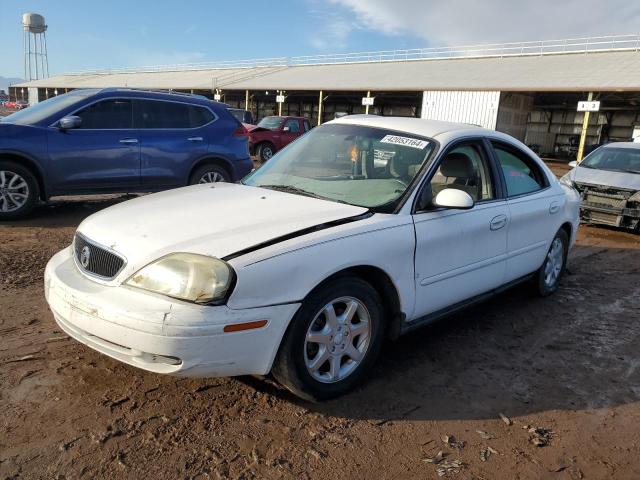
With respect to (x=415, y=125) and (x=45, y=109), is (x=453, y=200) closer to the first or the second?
(x=415, y=125)

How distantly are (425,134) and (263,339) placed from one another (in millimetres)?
2000

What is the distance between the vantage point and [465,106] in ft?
85.5

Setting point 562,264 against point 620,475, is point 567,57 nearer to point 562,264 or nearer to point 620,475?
point 562,264

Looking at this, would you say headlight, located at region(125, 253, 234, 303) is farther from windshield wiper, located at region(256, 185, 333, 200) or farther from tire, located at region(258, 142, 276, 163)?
tire, located at region(258, 142, 276, 163)

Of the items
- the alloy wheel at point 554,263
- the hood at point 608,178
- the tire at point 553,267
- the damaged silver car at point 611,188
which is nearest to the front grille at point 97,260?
the tire at point 553,267

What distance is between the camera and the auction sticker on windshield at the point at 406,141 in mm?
3645

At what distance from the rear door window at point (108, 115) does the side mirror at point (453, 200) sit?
17.8 ft

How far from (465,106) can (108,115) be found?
72.3 ft

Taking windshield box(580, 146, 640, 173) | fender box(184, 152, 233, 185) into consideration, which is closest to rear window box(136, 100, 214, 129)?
fender box(184, 152, 233, 185)

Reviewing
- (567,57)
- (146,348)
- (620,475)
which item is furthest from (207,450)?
(567,57)

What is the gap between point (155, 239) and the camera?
2.75 metres

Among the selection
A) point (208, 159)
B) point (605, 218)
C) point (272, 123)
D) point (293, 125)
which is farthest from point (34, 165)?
point (293, 125)

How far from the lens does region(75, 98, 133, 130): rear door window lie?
7004mm

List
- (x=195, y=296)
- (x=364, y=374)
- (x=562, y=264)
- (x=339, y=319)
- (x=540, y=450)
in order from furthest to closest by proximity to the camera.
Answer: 1. (x=562, y=264)
2. (x=364, y=374)
3. (x=339, y=319)
4. (x=540, y=450)
5. (x=195, y=296)
